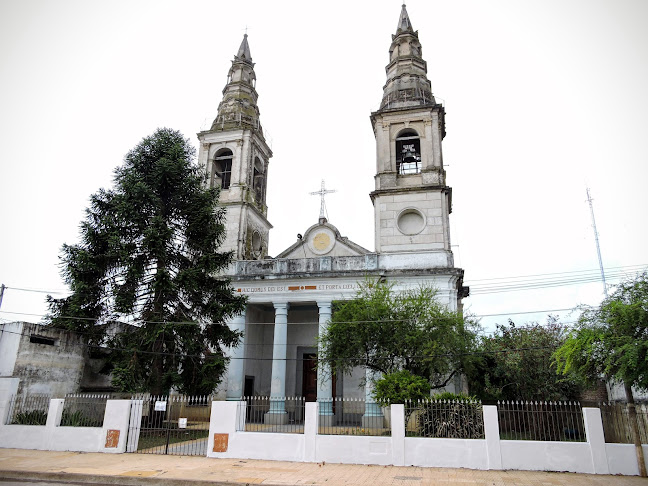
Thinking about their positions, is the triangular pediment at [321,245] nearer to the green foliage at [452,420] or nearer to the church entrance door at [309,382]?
the church entrance door at [309,382]

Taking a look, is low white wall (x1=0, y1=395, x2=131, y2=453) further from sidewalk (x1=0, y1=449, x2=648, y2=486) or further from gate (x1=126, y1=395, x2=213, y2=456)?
sidewalk (x1=0, y1=449, x2=648, y2=486)

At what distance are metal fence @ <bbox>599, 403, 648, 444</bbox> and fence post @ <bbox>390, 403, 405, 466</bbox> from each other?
4.84 m

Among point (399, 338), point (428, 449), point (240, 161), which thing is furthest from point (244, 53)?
point (428, 449)

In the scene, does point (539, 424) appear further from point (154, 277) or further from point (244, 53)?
point (244, 53)

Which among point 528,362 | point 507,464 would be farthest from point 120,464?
point 528,362

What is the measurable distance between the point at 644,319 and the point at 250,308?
18046 mm

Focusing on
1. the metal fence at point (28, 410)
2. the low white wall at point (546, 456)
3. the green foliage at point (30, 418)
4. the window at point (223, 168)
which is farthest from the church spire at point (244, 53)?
the low white wall at point (546, 456)

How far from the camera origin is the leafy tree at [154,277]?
715 inches

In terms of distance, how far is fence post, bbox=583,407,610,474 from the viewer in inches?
436

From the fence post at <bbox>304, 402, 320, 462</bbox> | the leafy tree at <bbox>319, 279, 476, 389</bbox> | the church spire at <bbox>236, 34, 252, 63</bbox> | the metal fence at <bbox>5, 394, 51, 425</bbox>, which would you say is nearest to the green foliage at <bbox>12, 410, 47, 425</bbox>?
the metal fence at <bbox>5, 394, 51, 425</bbox>

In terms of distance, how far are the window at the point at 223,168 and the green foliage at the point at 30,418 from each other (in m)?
15.7

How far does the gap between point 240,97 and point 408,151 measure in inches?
447

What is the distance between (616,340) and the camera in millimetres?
11344

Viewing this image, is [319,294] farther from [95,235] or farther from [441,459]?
[441,459]
